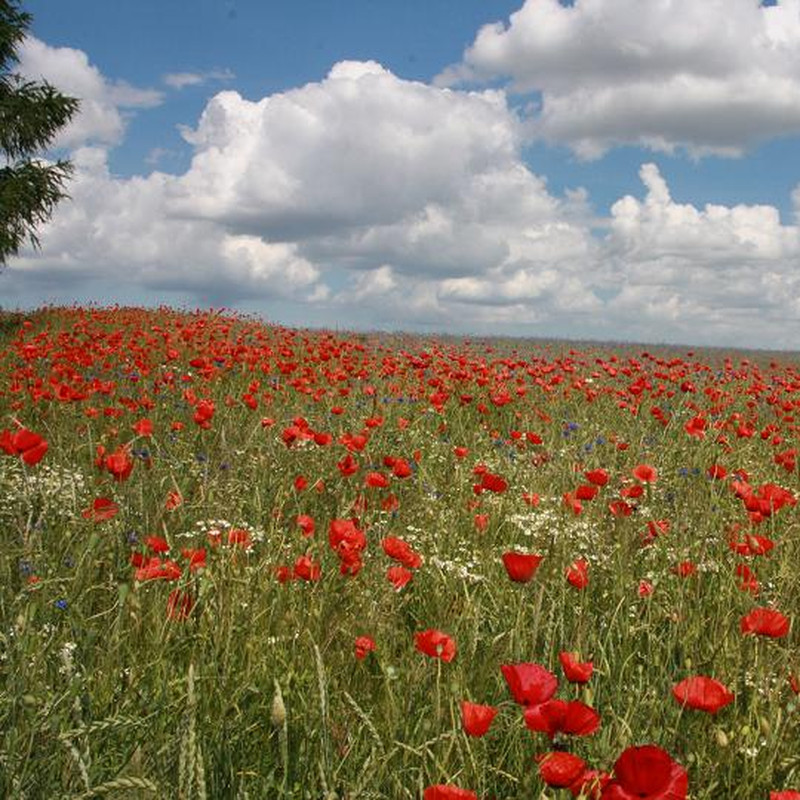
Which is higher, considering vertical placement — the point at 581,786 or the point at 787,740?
the point at 581,786

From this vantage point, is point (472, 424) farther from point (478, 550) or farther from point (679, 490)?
point (478, 550)

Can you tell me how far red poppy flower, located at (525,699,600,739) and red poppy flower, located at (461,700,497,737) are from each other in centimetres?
14

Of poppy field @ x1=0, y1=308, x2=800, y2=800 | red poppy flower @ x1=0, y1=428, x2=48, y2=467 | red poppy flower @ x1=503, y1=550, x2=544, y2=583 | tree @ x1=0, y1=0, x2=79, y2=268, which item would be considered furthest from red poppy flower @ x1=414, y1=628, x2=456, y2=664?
tree @ x1=0, y1=0, x2=79, y2=268

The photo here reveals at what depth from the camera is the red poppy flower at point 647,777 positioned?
4.18 ft

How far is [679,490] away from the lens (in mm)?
5102

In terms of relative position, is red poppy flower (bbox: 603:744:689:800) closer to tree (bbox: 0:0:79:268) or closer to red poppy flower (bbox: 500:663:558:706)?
red poppy flower (bbox: 500:663:558:706)

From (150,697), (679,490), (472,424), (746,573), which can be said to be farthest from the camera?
(472,424)

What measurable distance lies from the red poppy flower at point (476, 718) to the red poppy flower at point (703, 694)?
0.43 meters

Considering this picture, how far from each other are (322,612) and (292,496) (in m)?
1.79

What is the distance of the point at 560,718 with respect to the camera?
158 centimetres

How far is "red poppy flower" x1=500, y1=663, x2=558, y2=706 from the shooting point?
163cm

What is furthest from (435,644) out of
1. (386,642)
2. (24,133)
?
(24,133)

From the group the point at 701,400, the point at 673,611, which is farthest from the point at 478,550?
the point at 701,400

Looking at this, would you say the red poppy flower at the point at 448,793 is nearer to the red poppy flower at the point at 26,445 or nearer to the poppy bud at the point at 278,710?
the poppy bud at the point at 278,710
